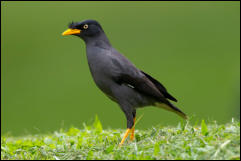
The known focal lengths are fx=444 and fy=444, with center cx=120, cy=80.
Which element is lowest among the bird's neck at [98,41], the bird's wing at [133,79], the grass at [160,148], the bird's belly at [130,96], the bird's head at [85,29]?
the grass at [160,148]

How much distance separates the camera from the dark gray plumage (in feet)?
Answer: 20.7

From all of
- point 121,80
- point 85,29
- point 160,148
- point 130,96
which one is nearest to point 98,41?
point 85,29

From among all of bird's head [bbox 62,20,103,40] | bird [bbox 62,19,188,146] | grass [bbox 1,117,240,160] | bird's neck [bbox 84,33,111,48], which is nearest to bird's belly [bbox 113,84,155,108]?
bird [bbox 62,19,188,146]

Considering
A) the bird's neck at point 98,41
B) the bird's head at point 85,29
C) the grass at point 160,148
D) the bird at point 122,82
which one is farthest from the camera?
the bird's head at point 85,29

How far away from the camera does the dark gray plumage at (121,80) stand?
20.7 ft

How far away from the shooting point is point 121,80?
6.35 metres

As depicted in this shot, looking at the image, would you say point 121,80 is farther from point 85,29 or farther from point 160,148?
point 160,148

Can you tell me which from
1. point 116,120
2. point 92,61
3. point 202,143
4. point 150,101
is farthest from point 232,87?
point 202,143

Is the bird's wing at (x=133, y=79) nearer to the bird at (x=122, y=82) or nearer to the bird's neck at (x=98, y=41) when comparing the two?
the bird at (x=122, y=82)

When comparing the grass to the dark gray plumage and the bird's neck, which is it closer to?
the dark gray plumage

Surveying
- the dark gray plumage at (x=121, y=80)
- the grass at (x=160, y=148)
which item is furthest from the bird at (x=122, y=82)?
the grass at (x=160, y=148)

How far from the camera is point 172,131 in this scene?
601cm

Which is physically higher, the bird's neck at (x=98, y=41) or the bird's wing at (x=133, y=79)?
the bird's neck at (x=98, y=41)

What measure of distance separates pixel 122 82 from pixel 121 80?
0.04 metres
